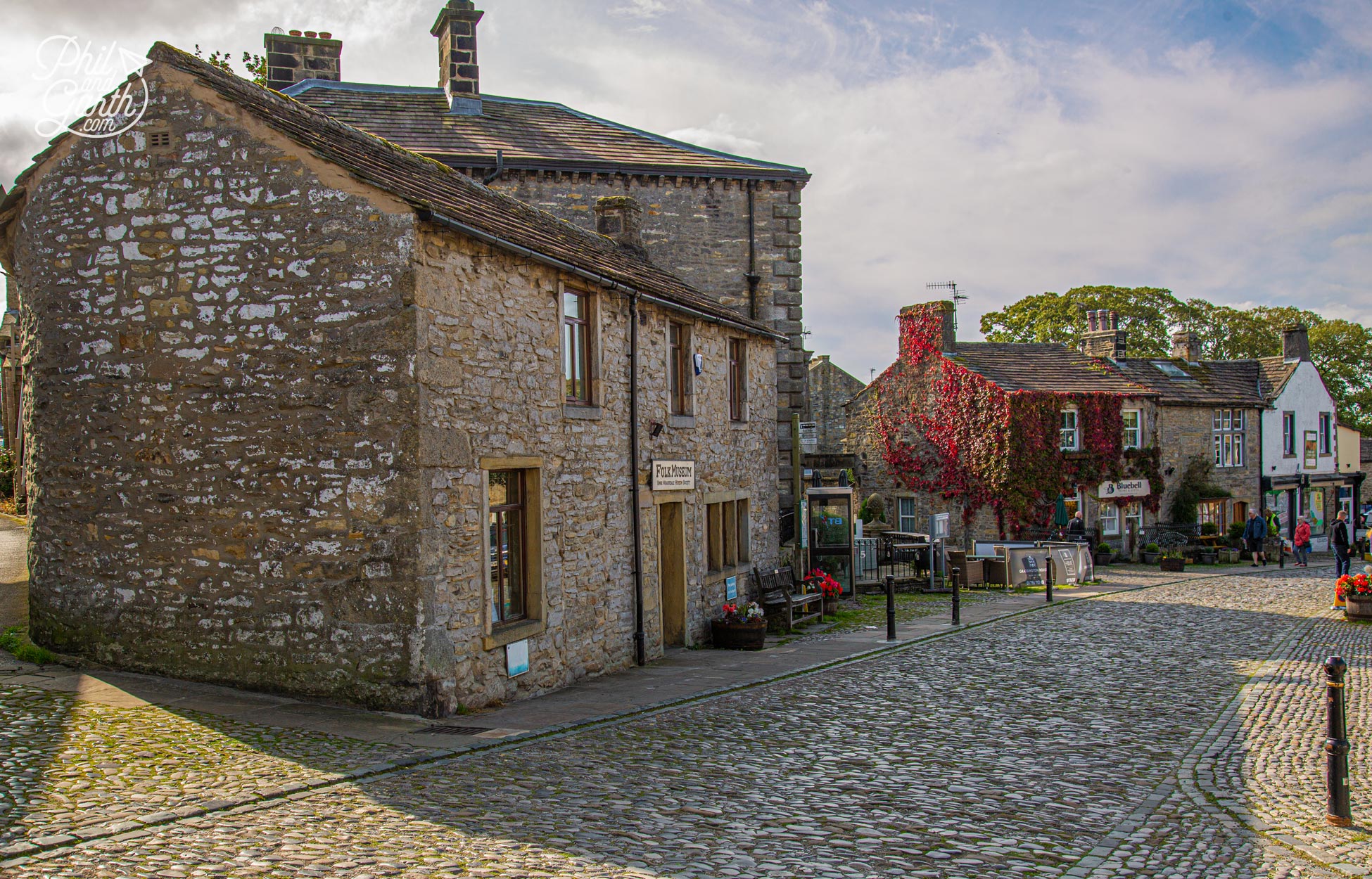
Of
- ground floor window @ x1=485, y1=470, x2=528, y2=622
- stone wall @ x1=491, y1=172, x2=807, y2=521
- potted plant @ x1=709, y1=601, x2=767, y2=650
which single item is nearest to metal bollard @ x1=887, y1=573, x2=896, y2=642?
potted plant @ x1=709, y1=601, x2=767, y2=650

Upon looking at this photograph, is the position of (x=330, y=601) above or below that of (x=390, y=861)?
above

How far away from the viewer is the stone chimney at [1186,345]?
4434 cm

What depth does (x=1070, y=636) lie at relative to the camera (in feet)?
57.0

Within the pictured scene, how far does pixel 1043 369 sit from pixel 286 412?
31.9 m

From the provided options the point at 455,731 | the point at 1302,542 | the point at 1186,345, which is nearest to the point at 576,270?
the point at 455,731

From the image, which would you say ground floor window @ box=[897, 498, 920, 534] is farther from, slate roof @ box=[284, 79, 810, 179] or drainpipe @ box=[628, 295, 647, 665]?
drainpipe @ box=[628, 295, 647, 665]

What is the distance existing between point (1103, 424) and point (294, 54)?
2781 cm

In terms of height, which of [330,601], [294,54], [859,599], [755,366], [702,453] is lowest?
[859,599]

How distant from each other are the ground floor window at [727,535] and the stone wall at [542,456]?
485mm

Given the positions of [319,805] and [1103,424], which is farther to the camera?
[1103,424]

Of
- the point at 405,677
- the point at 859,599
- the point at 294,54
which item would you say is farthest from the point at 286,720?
the point at 294,54

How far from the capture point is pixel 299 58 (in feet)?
79.4

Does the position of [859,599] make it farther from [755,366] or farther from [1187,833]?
[1187,833]

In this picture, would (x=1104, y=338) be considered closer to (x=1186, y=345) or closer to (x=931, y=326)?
(x=1186, y=345)
